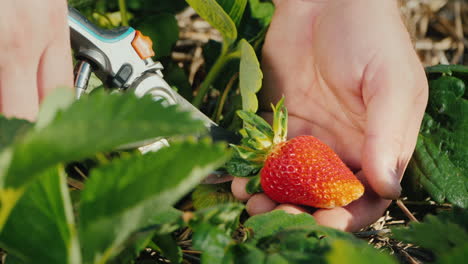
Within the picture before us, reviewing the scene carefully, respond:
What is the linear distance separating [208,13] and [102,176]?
757mm

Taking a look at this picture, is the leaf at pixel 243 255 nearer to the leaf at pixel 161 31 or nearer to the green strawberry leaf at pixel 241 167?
the green strawberry leaf at pixel 241 167

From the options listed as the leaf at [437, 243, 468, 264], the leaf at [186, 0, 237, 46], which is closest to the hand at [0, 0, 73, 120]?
the leaf at [186, 0, 237, 46]

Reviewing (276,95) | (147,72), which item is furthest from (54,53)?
(276,95)

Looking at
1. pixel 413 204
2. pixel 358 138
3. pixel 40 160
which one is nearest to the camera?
pixel 40 160

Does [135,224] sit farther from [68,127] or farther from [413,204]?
[413,204]

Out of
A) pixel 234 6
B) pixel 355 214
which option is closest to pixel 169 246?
pixel 355 214

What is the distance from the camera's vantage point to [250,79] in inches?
41.6

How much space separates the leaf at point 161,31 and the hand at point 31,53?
0.40 metres

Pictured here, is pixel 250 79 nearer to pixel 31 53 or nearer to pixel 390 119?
pixel 390 119

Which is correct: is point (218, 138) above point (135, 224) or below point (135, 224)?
below

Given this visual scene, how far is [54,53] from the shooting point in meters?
0.97

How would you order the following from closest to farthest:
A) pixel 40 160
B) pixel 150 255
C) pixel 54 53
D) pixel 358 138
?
pixel 40 160 < pixel 150 255 < pixel 54 53 < pixel 358 138

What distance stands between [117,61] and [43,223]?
697mm

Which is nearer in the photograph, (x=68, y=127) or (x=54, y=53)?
(x=68, y=127)
